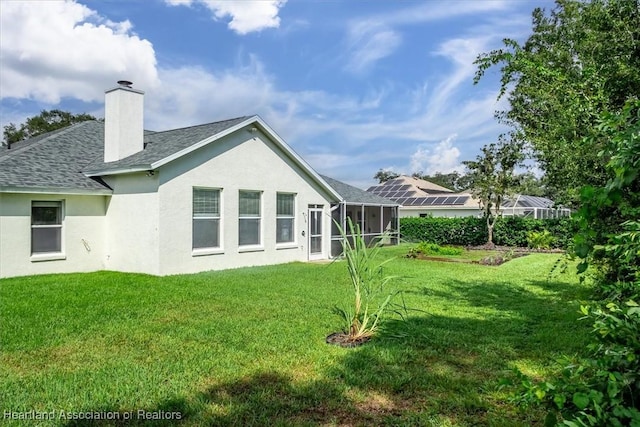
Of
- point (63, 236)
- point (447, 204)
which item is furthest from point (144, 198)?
point (447, 204)

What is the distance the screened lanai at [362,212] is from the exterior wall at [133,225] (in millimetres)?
8439

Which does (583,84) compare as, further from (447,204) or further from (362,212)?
(447,204)

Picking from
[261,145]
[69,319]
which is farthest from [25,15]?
[69,319]

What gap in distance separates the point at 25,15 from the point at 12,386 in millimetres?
10427

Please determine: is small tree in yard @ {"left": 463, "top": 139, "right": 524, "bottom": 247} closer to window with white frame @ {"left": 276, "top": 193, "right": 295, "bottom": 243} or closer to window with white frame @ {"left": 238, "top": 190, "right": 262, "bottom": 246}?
window with white frame @ {"left": 276, "top": 193, "right": 295, "bottom": 243}

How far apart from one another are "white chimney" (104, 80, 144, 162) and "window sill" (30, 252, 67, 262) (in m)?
3.43

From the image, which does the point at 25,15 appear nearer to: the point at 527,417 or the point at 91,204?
the point at 91,204

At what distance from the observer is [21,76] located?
50.6ft

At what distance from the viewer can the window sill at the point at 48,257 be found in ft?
38.2

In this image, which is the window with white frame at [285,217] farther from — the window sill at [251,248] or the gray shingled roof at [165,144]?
the gray shingled roof at [165,144]

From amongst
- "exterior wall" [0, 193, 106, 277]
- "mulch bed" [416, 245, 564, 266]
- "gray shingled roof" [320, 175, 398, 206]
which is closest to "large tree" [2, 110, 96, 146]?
"gray shingled roof" [320, 175, 398, 206]

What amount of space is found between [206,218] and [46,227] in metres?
4.53

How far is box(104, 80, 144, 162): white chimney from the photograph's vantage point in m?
13.4

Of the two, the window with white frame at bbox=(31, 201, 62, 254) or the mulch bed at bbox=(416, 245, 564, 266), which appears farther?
the mulch bed at bbox=(416, 245, 564, 266)
